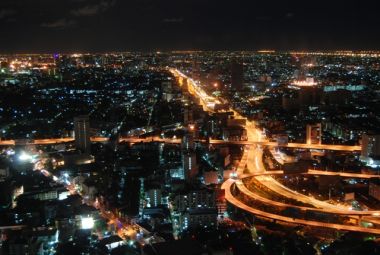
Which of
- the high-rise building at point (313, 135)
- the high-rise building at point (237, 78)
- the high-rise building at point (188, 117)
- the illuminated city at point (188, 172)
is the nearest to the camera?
the illuminated city at point (188, 172)

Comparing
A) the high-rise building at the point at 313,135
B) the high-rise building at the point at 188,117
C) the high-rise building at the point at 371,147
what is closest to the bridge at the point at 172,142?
the high-rise building at the point at 313,135

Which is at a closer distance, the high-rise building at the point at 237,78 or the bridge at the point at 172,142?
the bridge at the point at 172,142

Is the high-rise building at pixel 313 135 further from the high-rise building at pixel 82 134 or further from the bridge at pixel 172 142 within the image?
the high-rise building at pixel 82 134

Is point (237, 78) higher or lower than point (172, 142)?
higher

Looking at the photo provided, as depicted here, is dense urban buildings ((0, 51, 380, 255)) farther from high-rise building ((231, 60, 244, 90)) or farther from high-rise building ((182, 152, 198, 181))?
high-rise building ((231, 60, 244, 90))

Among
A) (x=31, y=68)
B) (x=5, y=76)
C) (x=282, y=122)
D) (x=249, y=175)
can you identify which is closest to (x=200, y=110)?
(x=282, y=122)

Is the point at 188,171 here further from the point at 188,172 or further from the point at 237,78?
the point at 237,78

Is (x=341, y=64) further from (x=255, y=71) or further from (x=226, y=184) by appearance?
(x=226, y=184)

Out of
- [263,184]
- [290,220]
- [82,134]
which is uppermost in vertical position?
[82,134]

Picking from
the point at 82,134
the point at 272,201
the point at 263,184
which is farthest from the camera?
the point at 82,134

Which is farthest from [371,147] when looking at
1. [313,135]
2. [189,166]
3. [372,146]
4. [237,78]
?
[237,78]

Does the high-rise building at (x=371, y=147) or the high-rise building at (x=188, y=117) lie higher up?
the high-rise building at (x=188, y=117)
